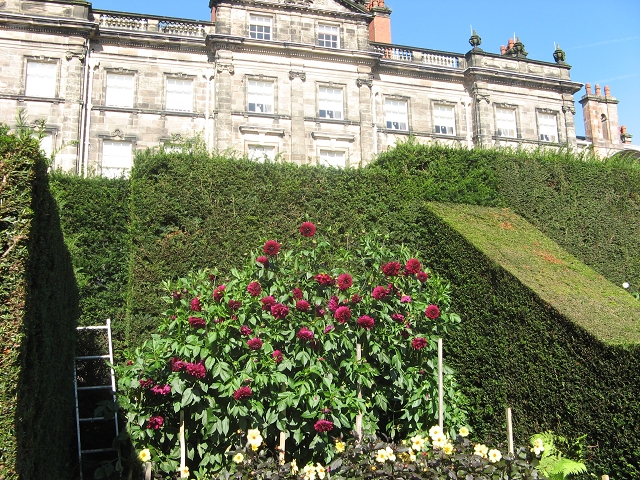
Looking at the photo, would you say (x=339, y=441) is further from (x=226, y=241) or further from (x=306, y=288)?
(x=226, y=241)

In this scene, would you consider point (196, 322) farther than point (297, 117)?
No

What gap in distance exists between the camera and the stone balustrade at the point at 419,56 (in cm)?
2686

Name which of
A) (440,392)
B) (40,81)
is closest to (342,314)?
(440,392)

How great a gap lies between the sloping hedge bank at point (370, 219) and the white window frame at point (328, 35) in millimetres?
14366

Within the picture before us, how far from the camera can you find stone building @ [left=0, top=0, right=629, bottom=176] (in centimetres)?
2219

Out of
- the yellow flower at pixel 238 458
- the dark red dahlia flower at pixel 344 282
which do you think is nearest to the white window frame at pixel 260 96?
the dark red dahlia flower at pixel 344 282

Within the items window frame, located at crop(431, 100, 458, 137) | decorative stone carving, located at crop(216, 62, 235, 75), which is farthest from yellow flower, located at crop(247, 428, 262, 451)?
window frame, located at crop(431, 100, 458, 137)

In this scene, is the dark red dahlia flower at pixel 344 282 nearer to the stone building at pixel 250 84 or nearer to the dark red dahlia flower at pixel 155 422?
the dark red dahlia flower at pixel 155 422

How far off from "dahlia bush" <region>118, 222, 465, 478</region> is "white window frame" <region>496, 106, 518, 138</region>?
70.1ft

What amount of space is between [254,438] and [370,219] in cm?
632

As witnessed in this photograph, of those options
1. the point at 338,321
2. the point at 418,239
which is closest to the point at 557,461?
the point at 338,321

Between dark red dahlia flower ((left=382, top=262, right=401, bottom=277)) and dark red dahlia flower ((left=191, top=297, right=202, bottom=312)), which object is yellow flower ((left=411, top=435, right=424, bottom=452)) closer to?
dark red dahlia flower ((left=382, top=262, right=401, bottom=277))

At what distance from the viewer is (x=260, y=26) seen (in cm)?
2480

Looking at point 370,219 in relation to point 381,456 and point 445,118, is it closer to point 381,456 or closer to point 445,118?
point 381,456
